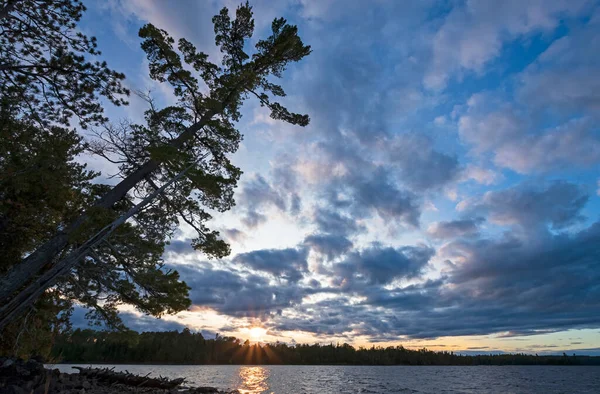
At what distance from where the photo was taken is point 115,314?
18.1 m

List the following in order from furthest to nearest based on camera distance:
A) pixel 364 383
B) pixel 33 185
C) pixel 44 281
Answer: pixel 364 383, pixel 33 185, pixel 44 281

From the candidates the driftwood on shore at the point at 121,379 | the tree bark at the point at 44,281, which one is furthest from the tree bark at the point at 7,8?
the driftwood on shore at the point at 121,379

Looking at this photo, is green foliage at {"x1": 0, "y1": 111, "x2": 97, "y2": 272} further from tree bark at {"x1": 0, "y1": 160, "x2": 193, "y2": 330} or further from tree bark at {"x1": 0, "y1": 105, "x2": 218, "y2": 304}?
tree bark at {"x1": 0, "y1": 160, "x2": 193, "y2": 330}

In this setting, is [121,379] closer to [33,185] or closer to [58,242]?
[58,242]

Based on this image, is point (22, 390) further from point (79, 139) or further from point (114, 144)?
point (79, 139)

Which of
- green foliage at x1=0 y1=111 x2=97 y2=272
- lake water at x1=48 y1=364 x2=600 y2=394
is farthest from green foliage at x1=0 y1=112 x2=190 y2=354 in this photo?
lake water at x1=48 y1=364 x2=600 y2=394

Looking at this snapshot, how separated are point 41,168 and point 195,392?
549 inches

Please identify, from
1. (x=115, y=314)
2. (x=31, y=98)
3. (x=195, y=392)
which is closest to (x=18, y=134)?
(x=31, y=98)

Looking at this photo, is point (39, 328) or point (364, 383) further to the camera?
point (364, 383)

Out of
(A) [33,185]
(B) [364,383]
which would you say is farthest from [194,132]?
(B) [364,383]

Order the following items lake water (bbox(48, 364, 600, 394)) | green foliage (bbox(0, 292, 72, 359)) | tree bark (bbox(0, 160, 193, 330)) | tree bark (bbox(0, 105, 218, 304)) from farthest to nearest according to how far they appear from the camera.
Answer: lake water (bbox(48, 364, 600, 394)) → green foliage (bbox(0, 292, 72, 359)) → tree bark (bbox(0, 105, 218, 304)) → tree bark (bbox(0, 160, 193, 330))

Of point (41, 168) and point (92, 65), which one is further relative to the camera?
point (41, 168)

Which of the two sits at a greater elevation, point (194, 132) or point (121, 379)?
point (194, 132)

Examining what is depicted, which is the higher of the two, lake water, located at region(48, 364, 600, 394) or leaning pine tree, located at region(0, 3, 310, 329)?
leaning pine tree, located at region(0, 3, 310, 329)
